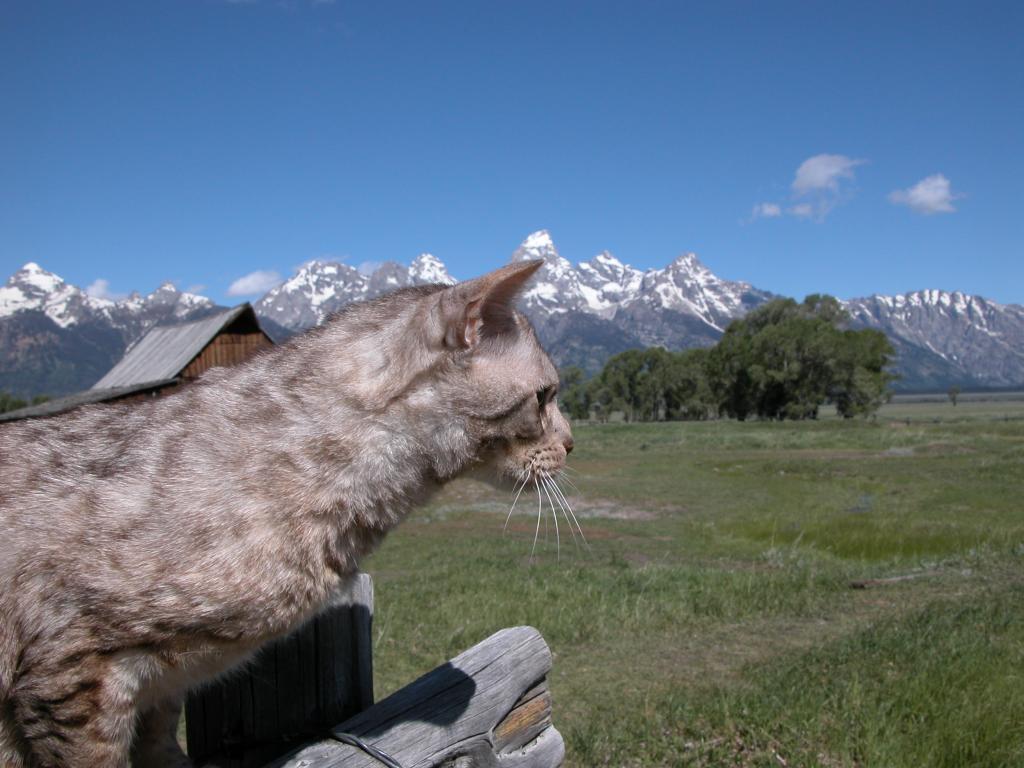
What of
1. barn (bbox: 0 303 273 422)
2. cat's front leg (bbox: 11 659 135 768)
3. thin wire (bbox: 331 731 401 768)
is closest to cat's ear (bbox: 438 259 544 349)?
thin wire (bbox: 331 731 401 768)

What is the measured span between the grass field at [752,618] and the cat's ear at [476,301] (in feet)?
7.95

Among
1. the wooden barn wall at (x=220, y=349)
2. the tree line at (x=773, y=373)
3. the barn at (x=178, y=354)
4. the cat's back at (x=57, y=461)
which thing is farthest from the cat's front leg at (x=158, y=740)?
the tree line at (x=773, y=373)

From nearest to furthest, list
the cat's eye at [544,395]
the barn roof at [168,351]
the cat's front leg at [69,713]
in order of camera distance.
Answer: the cat's front leg at [69,713], the cat's eye at [544,395], the barn roof at [168,351]

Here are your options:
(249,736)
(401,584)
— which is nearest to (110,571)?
(249,736)

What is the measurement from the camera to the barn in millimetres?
26281

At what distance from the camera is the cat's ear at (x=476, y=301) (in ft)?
8.88

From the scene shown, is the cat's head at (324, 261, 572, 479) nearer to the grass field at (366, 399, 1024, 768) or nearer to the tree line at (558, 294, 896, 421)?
the grass field at (366, 399, 1024, 768)

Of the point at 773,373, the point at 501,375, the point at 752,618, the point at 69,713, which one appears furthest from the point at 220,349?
the point at 773,373

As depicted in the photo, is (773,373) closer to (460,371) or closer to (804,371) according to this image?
(804,371)

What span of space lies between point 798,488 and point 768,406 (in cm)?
6615

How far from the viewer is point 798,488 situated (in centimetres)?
2969

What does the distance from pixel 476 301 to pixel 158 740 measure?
1.79 meters

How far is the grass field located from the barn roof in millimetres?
9575

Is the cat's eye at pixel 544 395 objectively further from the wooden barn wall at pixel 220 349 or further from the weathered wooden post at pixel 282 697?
the wooden barn wall at pixel 220 349
